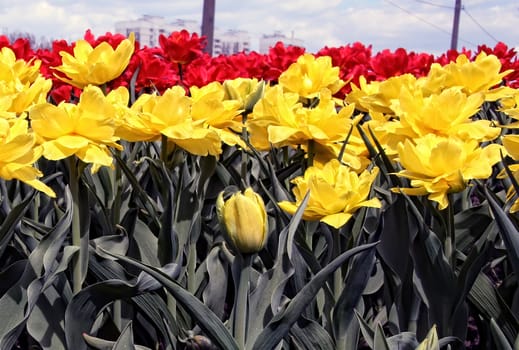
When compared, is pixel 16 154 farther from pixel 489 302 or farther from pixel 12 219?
pixel 489 302

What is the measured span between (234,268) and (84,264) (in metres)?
0.30

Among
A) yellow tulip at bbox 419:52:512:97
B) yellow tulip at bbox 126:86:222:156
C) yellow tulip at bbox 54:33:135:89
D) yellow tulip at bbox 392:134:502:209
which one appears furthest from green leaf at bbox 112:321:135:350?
yellow tulip at bbox 419:52:512:97

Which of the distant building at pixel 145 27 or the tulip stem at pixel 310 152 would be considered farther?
the distant building at pixel 145 27

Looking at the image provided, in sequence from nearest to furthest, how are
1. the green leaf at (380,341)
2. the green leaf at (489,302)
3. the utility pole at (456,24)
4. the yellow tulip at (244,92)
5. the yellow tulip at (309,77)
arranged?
the green leaf at (380,341)
the green leaf at (489,302)
the yellow tulip at (244,92)
the yellow tulip at (309,77)
the utility pole at (456,24)

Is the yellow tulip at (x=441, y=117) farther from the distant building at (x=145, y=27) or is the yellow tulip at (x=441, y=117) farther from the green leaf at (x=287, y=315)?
the distant building at (x=145, y=27)

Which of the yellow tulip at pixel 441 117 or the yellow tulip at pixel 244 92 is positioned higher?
the yellow tulip at pixel 441 117

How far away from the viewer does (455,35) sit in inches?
634

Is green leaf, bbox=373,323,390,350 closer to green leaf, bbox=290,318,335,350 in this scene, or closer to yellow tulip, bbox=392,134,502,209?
green leaf, bbox=290,318,335,350

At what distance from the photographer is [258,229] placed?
2.83 ft

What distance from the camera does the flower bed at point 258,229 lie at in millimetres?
1019

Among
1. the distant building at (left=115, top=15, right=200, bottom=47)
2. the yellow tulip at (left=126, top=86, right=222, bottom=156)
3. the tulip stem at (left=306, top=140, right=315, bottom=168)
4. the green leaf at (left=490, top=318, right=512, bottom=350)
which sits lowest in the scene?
the distant building at (left=115, top=15, right=200, bottom=47)

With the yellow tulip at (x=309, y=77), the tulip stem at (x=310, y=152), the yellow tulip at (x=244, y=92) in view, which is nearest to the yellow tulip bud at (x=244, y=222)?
the tulip stem at (x=310, y=152)

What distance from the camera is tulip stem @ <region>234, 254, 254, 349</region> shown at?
0.89 meters

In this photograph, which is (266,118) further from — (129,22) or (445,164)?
(129,22)
